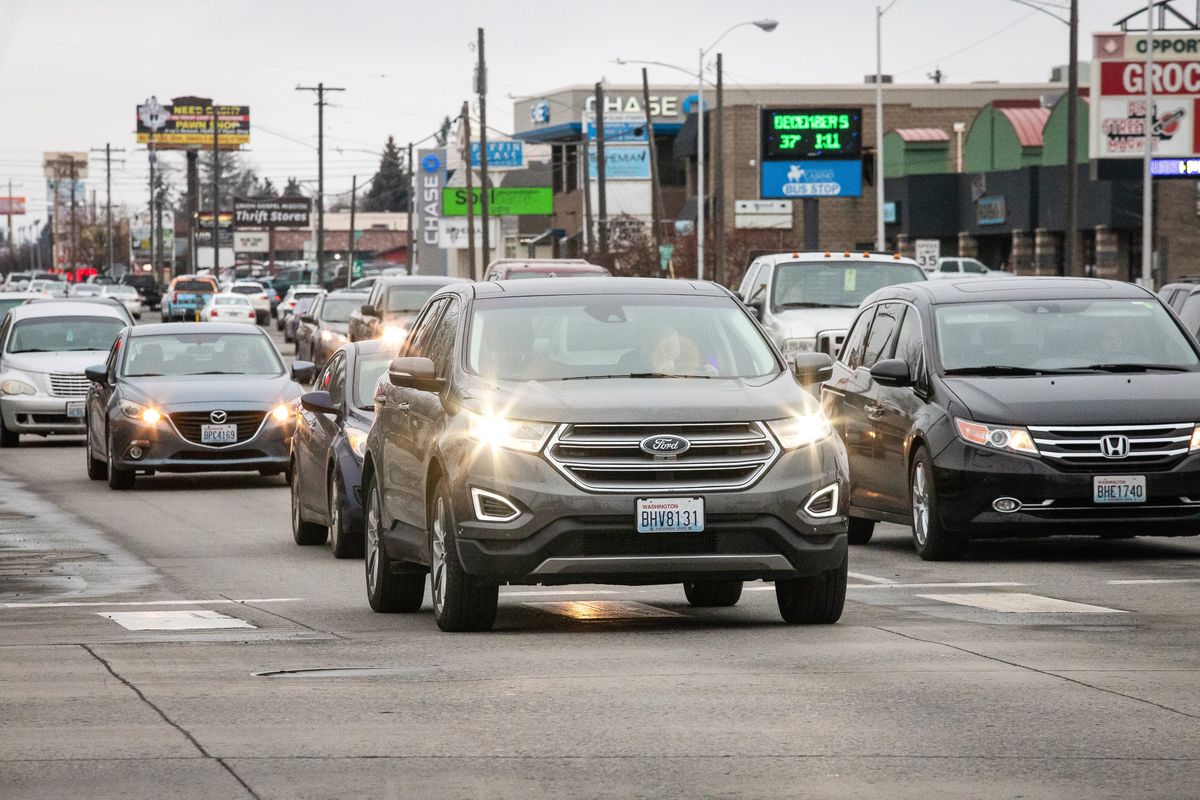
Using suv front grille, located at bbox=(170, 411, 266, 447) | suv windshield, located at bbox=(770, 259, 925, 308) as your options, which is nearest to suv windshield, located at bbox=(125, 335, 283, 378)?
suv front grille, located at bbox=(170, 411, 266, 447)

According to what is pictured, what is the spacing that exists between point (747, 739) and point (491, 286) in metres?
4.83

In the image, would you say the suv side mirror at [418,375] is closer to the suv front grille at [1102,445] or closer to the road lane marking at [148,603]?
the road lane marking at [148,603]

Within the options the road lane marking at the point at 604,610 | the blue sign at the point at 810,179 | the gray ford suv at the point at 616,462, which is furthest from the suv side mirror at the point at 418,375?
the blue sign at the point at 810,179

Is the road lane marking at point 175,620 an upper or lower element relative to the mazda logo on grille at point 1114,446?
lower

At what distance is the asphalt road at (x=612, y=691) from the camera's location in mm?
7074

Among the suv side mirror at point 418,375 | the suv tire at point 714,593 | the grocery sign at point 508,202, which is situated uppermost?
the grocery sign at point 508,202

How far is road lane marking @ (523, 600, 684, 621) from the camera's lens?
12008 mm

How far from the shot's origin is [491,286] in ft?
39.6

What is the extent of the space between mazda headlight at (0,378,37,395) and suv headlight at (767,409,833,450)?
2037cm

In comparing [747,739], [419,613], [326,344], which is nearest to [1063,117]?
[326,344]

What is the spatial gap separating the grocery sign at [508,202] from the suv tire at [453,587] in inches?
4133

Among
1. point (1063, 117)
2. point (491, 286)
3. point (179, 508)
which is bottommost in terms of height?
point (179, 508)

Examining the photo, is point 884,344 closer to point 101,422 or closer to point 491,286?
point 491,286

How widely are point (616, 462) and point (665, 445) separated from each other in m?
0.24
